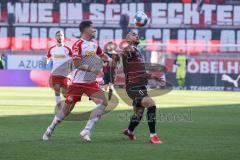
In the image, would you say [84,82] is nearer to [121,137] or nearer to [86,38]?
[86,38]

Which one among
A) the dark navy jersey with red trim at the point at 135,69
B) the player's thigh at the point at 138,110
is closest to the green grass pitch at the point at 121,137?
the player's thigh at the point at 138,110

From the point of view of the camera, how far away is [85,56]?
1391 cm

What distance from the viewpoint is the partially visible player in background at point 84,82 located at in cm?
1372

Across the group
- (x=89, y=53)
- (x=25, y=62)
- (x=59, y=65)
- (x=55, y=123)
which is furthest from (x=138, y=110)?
(x=25, y=62)

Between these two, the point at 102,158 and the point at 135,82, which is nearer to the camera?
the point at 102,158

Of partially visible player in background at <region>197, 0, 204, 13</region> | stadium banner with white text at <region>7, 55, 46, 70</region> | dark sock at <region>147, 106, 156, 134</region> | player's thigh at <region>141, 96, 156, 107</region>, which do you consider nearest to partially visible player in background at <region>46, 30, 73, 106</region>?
player's thigh at <region>141, 96, 156, 107</region>

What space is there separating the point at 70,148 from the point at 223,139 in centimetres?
348

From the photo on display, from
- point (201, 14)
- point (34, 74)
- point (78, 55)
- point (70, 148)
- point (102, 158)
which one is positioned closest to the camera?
point (102, 158)

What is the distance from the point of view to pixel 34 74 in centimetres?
4034

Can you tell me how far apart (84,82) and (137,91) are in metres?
1.05

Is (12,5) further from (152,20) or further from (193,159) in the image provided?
(193,159)

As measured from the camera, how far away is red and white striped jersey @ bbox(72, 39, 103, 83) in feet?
45.1

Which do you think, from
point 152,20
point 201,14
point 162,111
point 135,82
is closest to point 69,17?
point 152,20

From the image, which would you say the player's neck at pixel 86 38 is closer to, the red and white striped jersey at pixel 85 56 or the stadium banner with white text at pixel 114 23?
the red and white striped jersey at pixel 85 56
